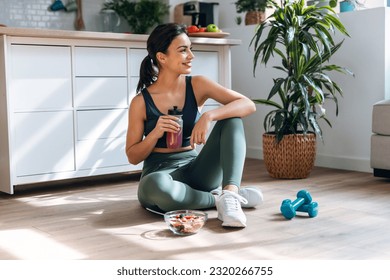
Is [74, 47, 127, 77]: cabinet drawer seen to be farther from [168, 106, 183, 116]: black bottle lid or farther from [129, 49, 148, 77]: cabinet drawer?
[168, 106, 183, 116]: black bottle lid

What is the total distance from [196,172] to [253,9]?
2.62m

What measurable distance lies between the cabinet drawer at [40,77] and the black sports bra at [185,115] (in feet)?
2.66

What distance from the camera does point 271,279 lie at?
1727 mm

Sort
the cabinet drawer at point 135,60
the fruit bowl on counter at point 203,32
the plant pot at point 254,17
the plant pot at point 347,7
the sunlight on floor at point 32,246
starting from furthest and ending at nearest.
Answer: the plant pot at point 254,17
the plant pot at point 347,7
the fruit bowl on counter at point 203,32
the cabinet drawer at point 135,60
the sunlight on floor at point 32,246

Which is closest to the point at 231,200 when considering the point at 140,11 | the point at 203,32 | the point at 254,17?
Result: the point at 203,32

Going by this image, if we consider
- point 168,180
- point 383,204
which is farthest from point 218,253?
point 383,204

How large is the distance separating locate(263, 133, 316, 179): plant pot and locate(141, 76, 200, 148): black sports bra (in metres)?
1.15

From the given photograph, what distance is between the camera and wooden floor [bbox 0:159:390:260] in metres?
2.14

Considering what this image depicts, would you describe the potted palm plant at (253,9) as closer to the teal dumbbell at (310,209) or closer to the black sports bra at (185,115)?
the black sports bra at (185,115)

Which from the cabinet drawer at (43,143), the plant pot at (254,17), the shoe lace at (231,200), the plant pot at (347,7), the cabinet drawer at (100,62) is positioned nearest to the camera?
the shoe lace at (231,200)

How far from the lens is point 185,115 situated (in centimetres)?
278

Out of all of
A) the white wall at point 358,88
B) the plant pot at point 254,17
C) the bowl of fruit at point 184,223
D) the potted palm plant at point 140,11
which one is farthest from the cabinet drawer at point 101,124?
the potted palm plant at point 140,11

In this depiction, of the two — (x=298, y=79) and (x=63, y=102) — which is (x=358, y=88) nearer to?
(x=298, y=79)

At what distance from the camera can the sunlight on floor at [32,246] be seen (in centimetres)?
214
